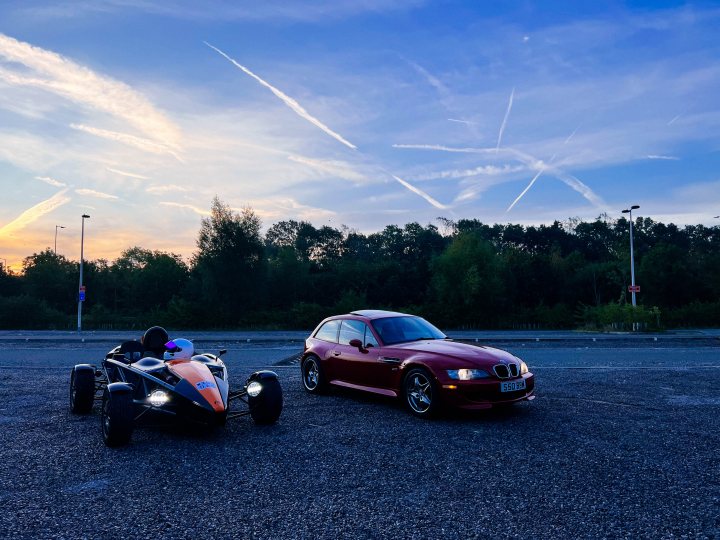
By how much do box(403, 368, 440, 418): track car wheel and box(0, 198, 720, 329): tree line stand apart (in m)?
30.5

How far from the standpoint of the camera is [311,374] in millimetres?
10430

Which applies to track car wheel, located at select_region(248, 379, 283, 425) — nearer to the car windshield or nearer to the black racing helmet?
the black racing helmet

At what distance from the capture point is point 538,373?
13453 millimetres

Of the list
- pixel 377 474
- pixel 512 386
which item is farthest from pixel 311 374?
pixel 377 474

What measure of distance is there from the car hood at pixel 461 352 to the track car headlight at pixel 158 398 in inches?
135

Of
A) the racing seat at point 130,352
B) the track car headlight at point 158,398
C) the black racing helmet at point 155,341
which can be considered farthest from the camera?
the black racing helmet at point 155,341

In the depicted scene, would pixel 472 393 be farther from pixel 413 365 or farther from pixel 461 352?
pixel 413 365

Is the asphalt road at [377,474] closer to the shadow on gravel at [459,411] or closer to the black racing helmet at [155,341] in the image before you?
the shadow on gravel at [459,411]

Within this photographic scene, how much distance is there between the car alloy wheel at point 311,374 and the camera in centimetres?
1025

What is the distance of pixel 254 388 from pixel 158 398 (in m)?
1.29

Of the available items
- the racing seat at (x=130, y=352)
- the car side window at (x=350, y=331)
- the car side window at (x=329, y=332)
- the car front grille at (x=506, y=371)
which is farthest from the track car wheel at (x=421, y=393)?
the racing seat at (x=130, y=352)

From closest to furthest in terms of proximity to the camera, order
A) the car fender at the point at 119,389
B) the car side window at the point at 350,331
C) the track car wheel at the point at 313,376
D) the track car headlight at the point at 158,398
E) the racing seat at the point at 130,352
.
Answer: the car fender at the point at 119,389 < the track car headlight at the point at 158,398 < the racing seat at the point at 130,352 < the car side window at the point at 350,331 < the track car wheel at the point at 313,376

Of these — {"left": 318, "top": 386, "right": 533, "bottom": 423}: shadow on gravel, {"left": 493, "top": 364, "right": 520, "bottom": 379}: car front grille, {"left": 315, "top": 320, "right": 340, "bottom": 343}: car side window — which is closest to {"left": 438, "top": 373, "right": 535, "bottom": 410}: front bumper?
{"left": 493, "top": 364, "right": 520, "bottom": 379}: car front grille

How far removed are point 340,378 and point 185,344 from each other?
108 inches
